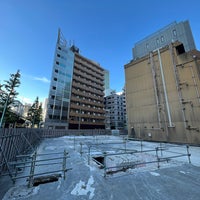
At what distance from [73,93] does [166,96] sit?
28519mm

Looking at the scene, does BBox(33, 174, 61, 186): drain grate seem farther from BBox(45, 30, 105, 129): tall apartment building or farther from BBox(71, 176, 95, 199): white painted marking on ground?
BBox(45, 30, 105, 129): tall apartment building

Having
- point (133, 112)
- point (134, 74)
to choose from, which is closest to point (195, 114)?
point (133, 112)

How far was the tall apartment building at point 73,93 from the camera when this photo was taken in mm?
32562

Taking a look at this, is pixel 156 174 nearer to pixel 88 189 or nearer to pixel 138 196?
pixel 138 196

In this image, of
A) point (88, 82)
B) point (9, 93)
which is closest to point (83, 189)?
point (9, 93)

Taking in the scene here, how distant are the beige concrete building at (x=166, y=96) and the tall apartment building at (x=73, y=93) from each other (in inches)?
819

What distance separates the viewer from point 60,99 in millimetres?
33625

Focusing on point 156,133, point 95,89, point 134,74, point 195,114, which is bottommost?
point 156,133

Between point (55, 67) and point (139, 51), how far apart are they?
25242mm

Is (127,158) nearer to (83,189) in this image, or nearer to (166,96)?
(83,189)

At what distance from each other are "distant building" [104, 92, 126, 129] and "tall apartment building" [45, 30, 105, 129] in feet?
49.6

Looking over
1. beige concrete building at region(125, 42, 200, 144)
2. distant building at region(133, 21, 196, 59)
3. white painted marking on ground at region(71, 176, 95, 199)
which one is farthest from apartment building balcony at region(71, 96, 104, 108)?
white painted marking on ground at region(71, 176, 95, 199)

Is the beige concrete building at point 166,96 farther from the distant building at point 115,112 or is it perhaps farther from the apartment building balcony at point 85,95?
the distant building at point 115,112

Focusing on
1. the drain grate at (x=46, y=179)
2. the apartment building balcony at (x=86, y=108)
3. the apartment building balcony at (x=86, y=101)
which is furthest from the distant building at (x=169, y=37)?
the drain grate at (x=46, y=179)
